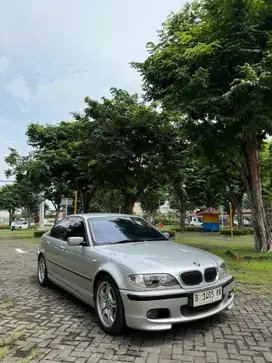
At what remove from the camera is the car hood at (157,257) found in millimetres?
3525

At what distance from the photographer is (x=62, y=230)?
5.83 meters

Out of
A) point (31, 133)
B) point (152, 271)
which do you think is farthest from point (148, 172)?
point (152, 271)

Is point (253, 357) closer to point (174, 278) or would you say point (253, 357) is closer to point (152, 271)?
point (174, 278)

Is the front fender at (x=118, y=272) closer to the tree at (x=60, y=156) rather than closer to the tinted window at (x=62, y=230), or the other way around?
the tinted window at (x=62, y=230)

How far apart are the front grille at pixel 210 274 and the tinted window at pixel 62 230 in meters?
2.72

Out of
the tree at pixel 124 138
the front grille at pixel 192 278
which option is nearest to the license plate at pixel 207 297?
the front grille at pixel 192 278

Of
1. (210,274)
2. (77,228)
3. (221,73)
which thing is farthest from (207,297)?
(221,73)


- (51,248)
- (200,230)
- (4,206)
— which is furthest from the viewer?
(4,206)

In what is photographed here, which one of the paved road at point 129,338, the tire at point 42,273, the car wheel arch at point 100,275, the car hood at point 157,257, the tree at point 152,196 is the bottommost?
the paved road at point 129,338

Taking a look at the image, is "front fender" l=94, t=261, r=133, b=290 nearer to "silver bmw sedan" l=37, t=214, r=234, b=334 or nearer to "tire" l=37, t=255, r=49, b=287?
"silver bmw sedan" l=37, t=214, r=234, b=334

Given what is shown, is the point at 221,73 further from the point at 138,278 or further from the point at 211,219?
the point at 211,219

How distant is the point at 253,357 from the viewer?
3084 millimetres

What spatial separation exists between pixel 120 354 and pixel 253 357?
4.38ft

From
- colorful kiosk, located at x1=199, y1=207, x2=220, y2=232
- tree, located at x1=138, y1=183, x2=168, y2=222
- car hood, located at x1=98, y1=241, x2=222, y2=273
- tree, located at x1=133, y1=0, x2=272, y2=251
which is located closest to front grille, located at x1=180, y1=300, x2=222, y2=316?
car hood, located at x1=98, y1=241, x2=222, y2=273
